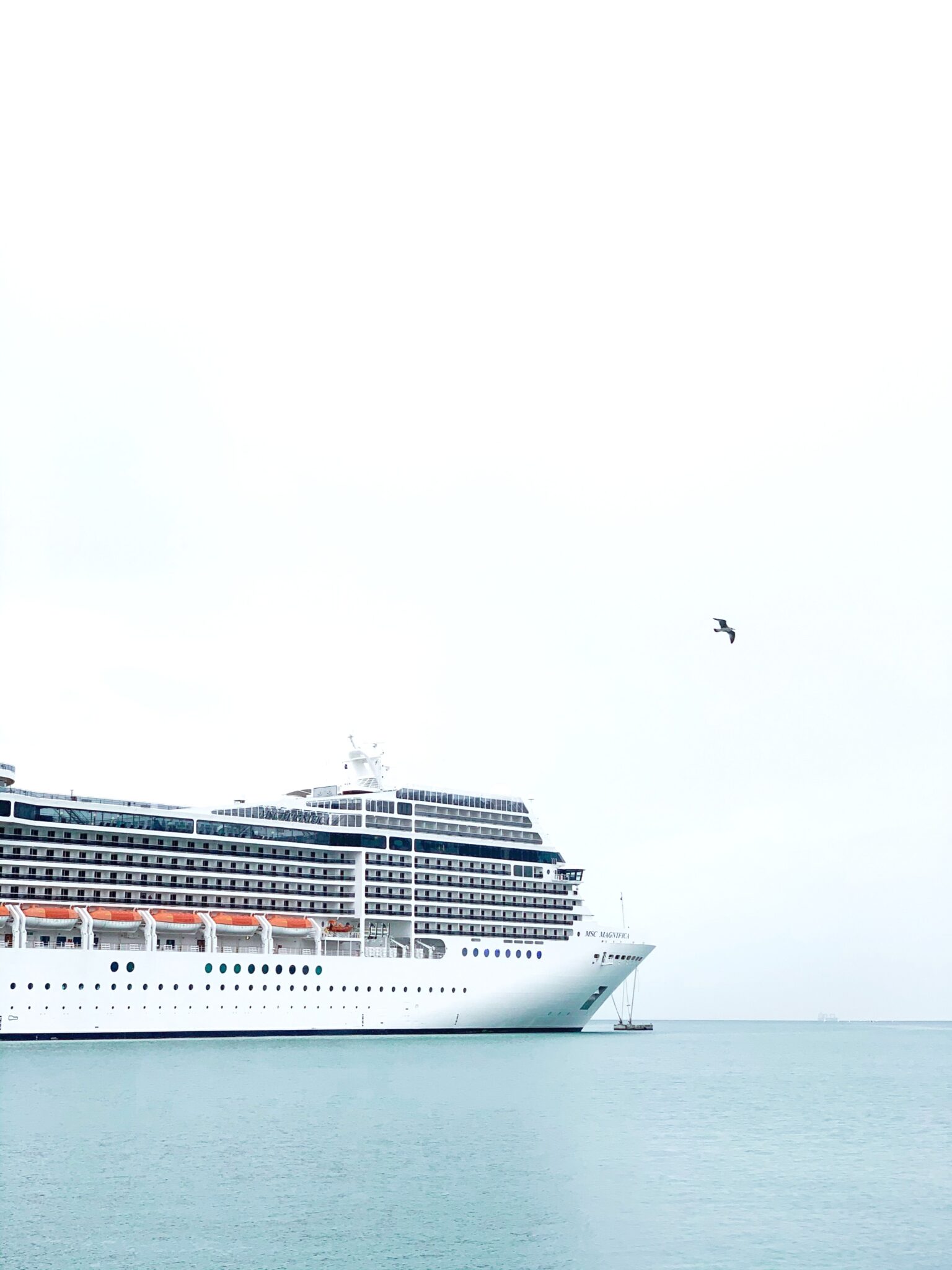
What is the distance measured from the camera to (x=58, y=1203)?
90.1 ft

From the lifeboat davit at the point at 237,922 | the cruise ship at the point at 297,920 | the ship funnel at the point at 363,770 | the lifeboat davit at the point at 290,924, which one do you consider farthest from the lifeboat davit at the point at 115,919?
the ship funnel at the point at 363,770

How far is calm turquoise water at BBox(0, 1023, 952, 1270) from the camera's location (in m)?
25.0

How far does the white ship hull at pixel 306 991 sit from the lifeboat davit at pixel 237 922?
1.72m

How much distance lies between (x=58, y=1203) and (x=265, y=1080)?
22.5 metres

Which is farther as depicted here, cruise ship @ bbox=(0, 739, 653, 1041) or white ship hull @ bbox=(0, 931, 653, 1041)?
cruise ship @ bbox=(0, 739, 653, 1041)

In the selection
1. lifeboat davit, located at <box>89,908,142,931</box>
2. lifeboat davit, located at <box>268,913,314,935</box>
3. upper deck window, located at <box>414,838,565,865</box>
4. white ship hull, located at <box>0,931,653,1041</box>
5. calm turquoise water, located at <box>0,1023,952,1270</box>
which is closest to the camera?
calm turquoise water, located at <box>0,1023,952,1270</box>

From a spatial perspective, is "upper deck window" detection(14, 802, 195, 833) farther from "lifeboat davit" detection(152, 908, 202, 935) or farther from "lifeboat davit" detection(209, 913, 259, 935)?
"lifeboat davit" detection(209, 913, 259, 935)

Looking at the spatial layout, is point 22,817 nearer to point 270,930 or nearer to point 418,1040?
point 270,930

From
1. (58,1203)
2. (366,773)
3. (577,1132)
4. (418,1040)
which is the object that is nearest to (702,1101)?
(577,1132)

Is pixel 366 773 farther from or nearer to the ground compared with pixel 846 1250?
farther from the ground

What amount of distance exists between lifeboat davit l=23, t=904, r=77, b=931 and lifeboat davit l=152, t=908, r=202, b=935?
14.1 ft

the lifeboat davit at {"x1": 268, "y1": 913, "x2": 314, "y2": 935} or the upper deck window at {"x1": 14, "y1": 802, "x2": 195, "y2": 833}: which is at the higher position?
the upper deck window at {"x1": 14, "y1": 802, "x2": 195, "y2": 833}

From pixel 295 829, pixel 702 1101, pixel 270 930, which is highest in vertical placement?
pixel 295 829

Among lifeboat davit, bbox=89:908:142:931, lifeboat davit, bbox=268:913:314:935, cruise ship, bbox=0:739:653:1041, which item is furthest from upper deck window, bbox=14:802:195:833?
lifeboat davit, bbox=268:913:314:935
